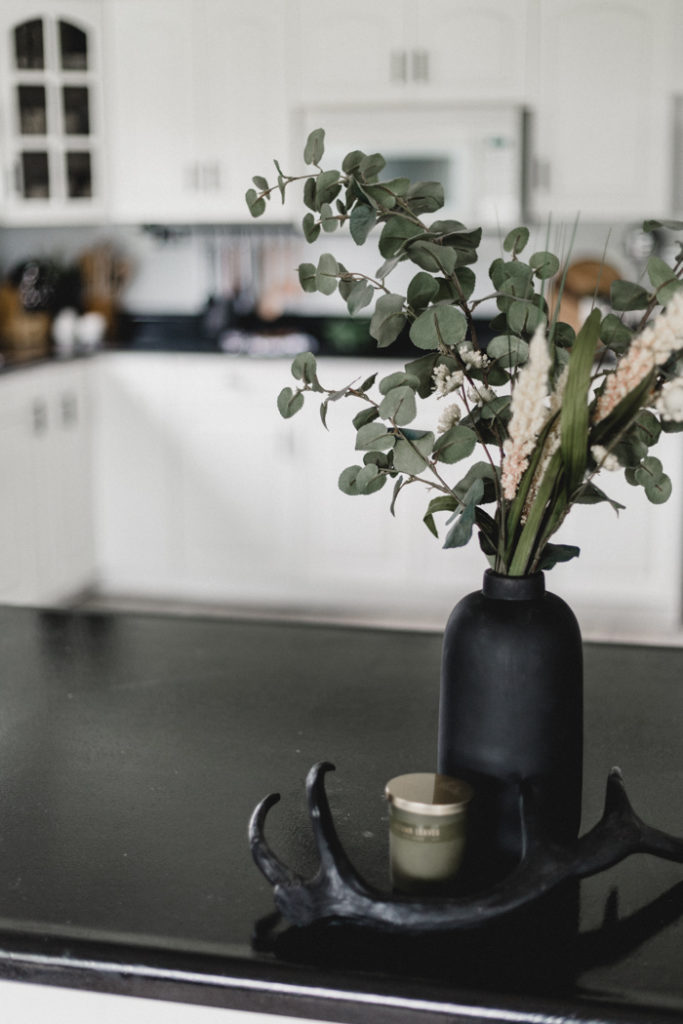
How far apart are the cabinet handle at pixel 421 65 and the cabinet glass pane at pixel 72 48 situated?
119cm

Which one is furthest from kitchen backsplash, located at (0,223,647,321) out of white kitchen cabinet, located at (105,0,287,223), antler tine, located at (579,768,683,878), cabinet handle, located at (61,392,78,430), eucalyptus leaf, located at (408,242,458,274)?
antler tine, located at (579,768,683,878)

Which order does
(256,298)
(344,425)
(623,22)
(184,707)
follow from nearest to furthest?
1. (184,707)
2. (623,22)
3. (344,425)
4. (256,298)

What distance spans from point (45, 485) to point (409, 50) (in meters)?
1.92

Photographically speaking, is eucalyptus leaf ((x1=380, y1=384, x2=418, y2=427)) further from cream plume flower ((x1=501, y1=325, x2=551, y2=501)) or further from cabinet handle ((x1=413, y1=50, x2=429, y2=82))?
cabinet handle ((x1=413, y1=50, x2=429, y2=82))

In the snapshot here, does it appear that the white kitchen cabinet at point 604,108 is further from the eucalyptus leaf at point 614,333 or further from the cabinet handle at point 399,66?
the eucalyptus leaf at point 614,333

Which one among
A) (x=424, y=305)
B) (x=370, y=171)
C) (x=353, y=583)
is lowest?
(x=353, y=583)

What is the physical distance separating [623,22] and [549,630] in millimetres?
3553

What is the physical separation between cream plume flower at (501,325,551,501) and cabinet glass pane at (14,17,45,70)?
12.3 feet

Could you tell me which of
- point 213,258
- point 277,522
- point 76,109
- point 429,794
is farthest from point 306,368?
point 213,258

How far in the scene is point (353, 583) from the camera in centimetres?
438

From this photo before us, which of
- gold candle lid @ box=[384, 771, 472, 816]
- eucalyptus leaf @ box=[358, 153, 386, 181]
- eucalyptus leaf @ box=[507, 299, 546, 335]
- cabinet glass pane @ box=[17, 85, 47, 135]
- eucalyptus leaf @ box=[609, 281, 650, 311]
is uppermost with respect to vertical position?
cabinet glass pane @ box=[17, 85, 47, 135]

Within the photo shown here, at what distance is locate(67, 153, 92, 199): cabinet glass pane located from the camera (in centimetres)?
440

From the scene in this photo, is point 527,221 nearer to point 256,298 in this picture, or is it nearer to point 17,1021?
point 256,298

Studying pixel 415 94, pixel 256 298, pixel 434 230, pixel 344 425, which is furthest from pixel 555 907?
pixel 256 298
